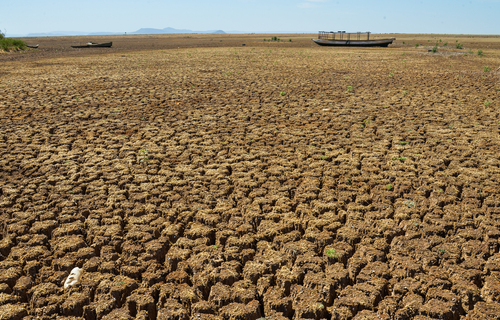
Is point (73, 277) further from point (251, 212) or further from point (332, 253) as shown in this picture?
point (332, 253)

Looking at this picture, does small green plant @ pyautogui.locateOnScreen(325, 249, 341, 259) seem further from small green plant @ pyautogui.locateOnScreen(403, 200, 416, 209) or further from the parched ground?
small green plant @ pyautogui.locateOnScreen(403, 200, 416, 209)

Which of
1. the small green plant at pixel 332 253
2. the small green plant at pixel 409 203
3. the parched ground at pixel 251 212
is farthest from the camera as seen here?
the small green plant at pixel 409 203

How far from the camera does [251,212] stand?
157 inches

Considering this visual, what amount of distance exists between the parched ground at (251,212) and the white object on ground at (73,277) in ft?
0.17

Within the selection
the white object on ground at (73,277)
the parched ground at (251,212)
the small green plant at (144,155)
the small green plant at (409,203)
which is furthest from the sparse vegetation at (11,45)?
the small green plant at (409,203)

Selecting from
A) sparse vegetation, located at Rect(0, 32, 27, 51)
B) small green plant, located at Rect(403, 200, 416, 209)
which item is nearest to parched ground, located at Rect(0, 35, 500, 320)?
small green plant, located at Rect(403, 200, 416, 209)

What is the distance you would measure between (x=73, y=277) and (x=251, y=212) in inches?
72.6

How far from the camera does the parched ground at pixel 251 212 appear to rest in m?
2.77

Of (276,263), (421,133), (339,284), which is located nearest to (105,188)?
(276,263)

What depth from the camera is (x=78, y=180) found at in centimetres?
483

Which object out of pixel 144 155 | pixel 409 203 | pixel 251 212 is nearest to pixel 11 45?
pixel 144 155

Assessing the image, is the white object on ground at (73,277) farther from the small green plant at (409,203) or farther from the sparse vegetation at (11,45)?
the sparse vegetation at (11,45)

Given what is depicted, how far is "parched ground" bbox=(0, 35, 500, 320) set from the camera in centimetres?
277

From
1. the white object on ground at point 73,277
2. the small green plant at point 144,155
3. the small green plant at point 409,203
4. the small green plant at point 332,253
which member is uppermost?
the small green plant at point 144,155
